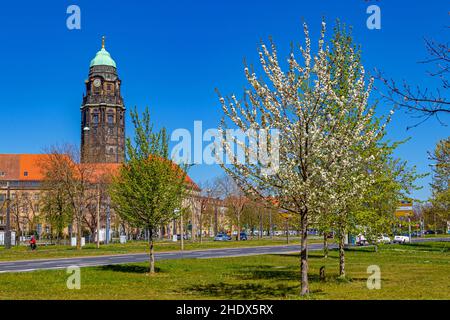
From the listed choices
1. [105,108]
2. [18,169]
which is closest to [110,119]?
[105,108]

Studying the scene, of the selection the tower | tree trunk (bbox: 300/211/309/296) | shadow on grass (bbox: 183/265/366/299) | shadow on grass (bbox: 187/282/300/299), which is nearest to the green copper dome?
the tower

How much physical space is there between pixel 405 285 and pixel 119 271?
12813 mm

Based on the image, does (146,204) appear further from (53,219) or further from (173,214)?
(53,219)

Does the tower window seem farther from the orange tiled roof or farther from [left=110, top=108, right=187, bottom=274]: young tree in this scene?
[left=110, top=108, right=187, bottom=274]: young tree

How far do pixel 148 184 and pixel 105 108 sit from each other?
121310mm

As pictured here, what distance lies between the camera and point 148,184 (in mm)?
24578

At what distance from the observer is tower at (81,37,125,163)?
141m

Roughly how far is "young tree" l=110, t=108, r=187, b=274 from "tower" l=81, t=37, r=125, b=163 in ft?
385

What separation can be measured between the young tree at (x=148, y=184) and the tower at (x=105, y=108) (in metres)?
117

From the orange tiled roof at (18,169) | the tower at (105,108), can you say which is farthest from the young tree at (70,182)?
the tower at (105,108)

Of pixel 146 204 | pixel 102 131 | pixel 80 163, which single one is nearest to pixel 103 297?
pixel 146 204
